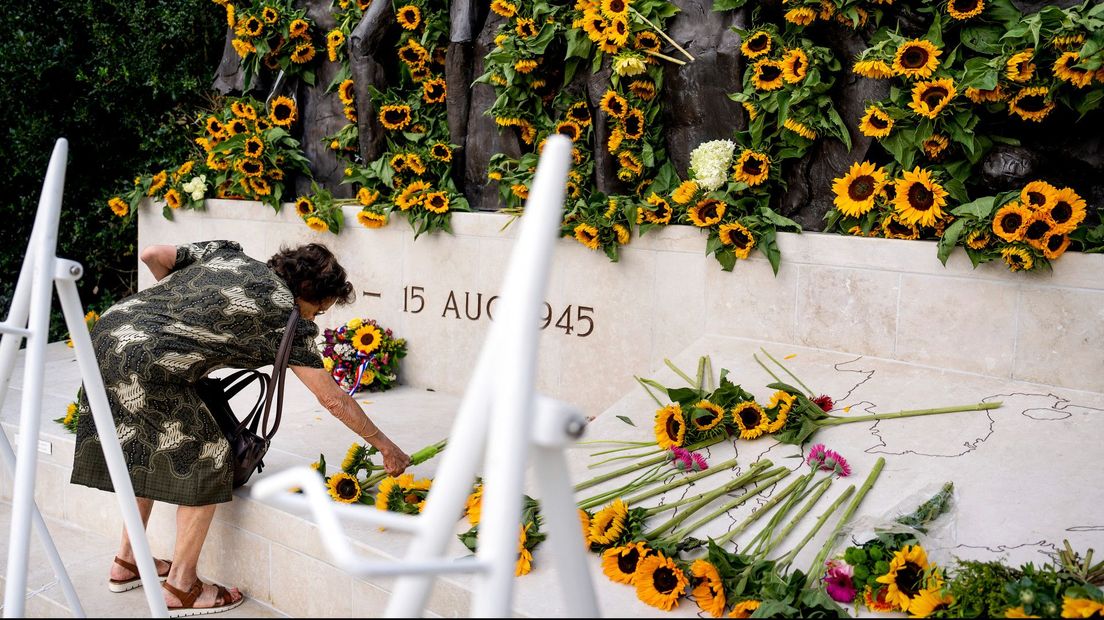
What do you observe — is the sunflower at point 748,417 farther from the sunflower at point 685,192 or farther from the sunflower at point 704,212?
the sunflower at point 685,192

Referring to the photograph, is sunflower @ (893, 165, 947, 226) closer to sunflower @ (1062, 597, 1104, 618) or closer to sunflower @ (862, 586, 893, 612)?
sunflower @ (862, 586, 893, 612)

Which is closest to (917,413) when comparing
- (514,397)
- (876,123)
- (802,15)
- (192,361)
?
(876,123)

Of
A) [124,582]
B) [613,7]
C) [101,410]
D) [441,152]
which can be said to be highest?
[613,7]

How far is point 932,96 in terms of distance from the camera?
3.68 metres

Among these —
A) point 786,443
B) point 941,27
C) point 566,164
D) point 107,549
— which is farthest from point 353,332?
point 566,164

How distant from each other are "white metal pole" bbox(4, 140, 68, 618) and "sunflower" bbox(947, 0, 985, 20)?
3.12 m

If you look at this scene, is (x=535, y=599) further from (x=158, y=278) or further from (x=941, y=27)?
(x=941, y=27)

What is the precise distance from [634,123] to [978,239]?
161cm

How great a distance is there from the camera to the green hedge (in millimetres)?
6918

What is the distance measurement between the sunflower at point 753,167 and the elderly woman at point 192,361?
1871mm

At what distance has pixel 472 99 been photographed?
5227 millimetres

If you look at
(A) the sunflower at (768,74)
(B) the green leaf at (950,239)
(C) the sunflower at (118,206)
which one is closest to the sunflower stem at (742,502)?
(B) the green leaf at (950,239)

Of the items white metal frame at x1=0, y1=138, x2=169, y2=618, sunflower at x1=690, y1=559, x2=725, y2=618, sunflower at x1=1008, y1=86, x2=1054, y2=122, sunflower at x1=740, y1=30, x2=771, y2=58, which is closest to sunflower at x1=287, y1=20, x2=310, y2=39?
sunflower at x1=740, y1=30, x2=771, y2=58

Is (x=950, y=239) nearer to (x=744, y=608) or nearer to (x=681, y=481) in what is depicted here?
(x=681, y=481)
